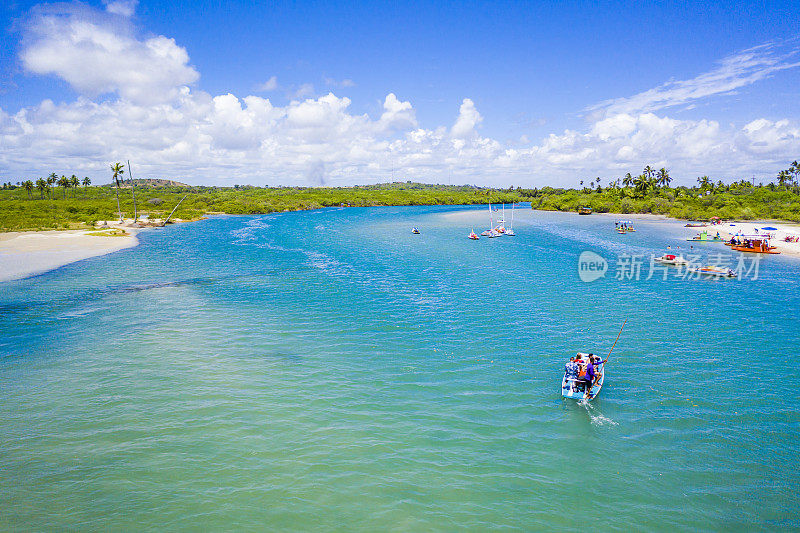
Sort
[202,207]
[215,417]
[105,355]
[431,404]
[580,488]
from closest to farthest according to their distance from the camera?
[580,488], [215,417], [431,404], [105,355], [202,207]

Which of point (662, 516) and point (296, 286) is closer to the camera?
point (662, 516)

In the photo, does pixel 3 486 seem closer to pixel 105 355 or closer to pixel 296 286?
pixel 105 355

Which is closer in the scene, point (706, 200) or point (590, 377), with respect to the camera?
point (590, 377)

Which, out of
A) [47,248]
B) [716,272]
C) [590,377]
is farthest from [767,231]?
[47,248]

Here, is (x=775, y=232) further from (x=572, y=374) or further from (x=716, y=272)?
(x=572, y=374)

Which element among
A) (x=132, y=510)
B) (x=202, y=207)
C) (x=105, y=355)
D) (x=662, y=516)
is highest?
(x=202, y=207)

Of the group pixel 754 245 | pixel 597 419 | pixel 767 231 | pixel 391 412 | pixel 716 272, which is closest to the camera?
pixel 597 419

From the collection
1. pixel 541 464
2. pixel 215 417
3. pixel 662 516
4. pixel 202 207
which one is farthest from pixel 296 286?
pixel 202 207

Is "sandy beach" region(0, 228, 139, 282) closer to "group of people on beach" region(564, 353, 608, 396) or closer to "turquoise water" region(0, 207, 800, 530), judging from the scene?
"turquoise water" region(0, 207, 800, 530)
